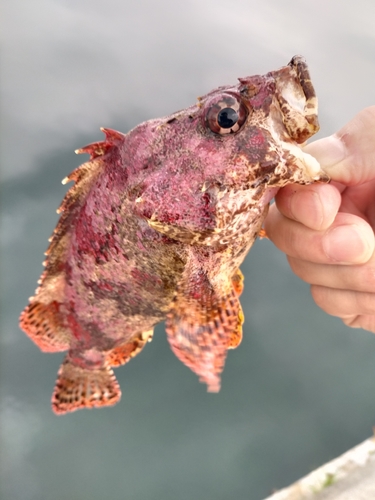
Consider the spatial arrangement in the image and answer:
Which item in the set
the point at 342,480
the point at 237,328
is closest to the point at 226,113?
the point at 237,328

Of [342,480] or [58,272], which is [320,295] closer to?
[58,272]

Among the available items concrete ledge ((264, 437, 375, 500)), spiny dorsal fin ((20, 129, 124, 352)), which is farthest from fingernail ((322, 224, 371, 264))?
concrete ledge ((264, 437, 375, 500))

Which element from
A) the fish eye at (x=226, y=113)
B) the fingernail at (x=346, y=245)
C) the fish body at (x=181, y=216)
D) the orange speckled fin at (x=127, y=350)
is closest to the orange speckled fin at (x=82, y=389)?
the orange speckled fin at (x=127, y=350)

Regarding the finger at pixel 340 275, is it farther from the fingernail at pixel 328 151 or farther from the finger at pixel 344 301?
the fingernail at pixel 328 151

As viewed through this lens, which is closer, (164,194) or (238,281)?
(164,194)

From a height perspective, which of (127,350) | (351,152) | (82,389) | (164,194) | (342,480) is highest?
(351,152)

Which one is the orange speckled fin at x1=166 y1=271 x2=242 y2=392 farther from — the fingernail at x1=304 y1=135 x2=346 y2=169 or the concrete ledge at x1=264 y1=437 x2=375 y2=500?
the concrete ledge at x1=264 y1=437 x2=375 y2=500
